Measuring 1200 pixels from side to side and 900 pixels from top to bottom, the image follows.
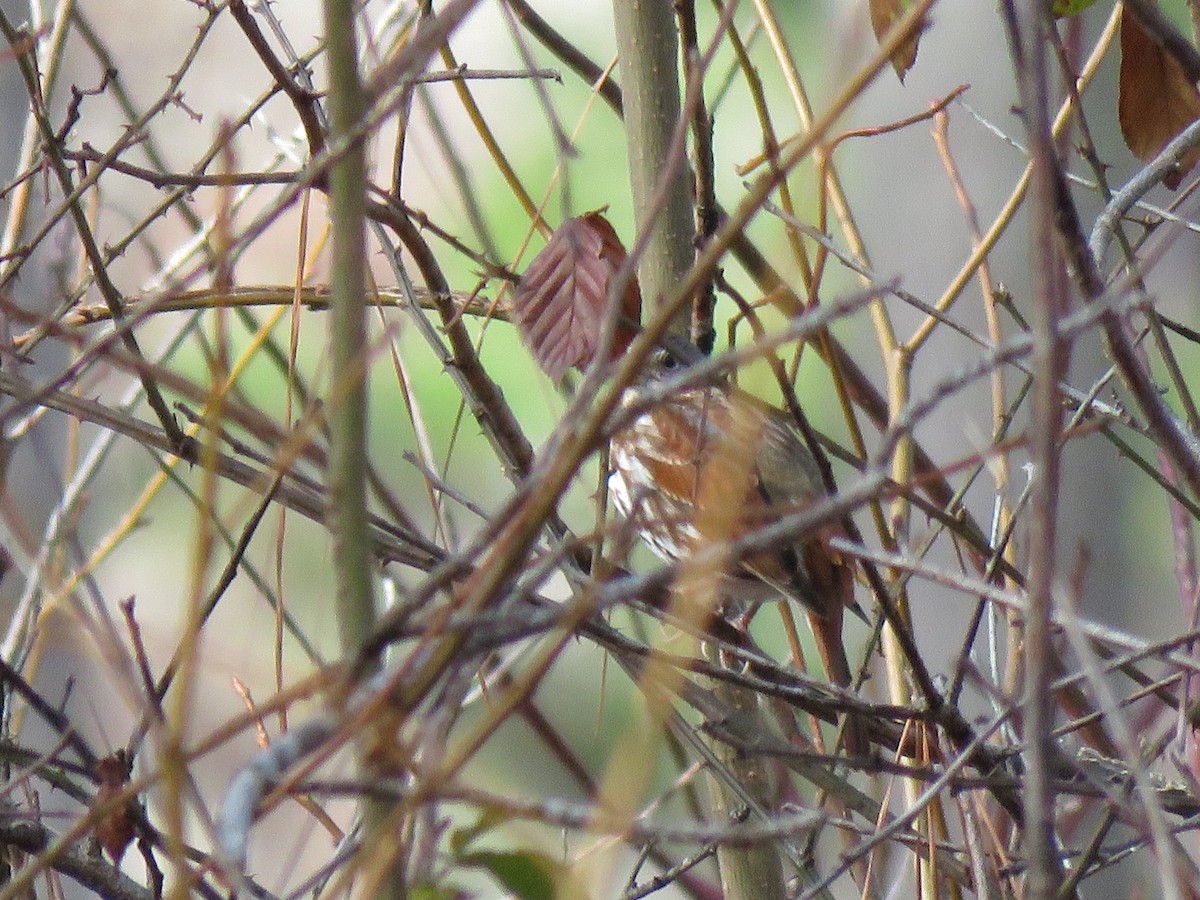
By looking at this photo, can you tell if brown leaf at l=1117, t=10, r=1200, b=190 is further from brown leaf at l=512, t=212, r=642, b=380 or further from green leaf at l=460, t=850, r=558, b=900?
green leaf at l=460, t=850, r=558, b=900

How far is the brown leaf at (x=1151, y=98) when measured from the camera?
1.09m

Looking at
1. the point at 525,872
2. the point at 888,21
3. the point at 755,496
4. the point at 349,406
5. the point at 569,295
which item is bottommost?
the point at 525,872

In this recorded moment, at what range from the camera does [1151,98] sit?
3.65 feet

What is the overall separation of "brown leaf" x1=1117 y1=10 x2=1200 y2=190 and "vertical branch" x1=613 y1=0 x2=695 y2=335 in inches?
16.6

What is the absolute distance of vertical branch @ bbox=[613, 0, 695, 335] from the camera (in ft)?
4.47

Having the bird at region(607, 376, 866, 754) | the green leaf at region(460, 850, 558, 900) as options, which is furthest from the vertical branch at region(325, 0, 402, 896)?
the bird at region(607, 376, 866, 754)

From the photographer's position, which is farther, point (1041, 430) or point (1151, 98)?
point (1151, 98)

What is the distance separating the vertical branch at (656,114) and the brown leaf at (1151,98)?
42 centimetres

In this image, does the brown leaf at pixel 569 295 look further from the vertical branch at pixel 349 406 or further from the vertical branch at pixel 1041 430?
the vertical branch at pixel 1041 430

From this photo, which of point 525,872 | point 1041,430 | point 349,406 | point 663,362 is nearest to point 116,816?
point 525,872

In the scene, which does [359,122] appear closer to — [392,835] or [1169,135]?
[392,835]

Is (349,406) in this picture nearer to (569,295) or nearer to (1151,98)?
(569,295)

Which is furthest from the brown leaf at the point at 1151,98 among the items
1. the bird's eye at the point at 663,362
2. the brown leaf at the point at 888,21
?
the bird's eye at the point at 663,362

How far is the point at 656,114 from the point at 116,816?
844mm
